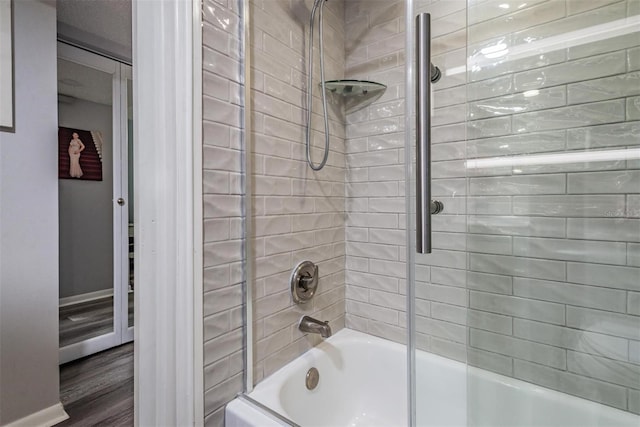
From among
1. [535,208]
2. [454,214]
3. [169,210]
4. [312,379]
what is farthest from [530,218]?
[169,210]

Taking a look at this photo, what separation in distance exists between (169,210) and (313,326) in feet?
2.44

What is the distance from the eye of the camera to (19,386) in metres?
1.50

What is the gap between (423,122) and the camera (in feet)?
2.77

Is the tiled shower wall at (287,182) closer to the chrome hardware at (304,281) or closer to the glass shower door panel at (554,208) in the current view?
the chrome hardware at (304,281)

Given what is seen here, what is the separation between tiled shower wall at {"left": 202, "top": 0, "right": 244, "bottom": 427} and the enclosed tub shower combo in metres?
0.04

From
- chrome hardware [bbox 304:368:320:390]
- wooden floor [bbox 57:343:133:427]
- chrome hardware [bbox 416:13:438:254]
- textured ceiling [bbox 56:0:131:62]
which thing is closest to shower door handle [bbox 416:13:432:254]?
chrome hardware [bbox 416:13:438:254]

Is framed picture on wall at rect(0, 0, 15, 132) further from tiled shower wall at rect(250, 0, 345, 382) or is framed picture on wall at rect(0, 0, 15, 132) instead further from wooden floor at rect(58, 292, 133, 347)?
wooden floor at rect(58, 292, 133, 347)

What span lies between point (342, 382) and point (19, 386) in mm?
1570

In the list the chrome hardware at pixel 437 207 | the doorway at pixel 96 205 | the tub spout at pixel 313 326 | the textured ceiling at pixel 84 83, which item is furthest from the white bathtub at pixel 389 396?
the textured ceiling at pixel 84 83

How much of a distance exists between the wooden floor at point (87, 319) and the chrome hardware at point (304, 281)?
5.98ft

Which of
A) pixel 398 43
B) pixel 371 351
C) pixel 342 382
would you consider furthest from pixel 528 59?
pixel 342 382

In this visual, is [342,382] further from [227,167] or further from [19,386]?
[19,386]

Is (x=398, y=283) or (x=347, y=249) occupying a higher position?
(x=347, y=249)

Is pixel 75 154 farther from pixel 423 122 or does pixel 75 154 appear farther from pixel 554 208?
pixel 554 208
